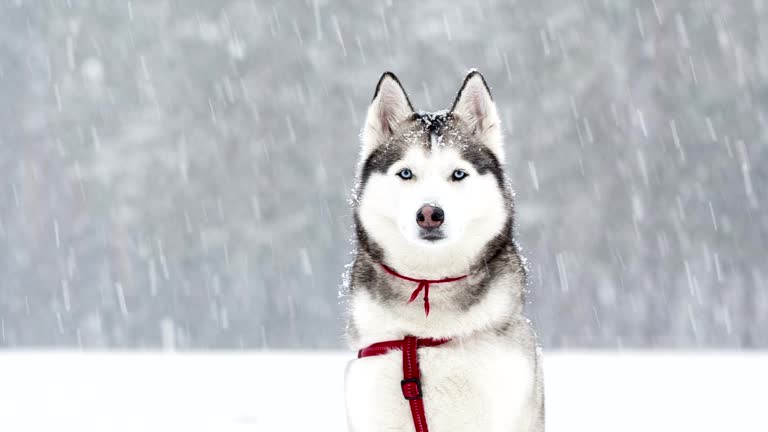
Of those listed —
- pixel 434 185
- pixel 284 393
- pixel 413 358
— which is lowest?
pixel 284 393

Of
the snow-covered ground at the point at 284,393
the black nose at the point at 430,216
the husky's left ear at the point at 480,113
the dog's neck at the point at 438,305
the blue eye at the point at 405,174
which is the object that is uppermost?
the husky's left ear at the point at 480,113

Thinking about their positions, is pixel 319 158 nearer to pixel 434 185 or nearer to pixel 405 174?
pixel 405 174

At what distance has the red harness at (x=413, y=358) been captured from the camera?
10.8 feet

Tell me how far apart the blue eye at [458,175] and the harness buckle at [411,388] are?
838 mm

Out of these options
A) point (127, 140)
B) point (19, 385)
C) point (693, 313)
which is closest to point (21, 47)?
point (127, 140)

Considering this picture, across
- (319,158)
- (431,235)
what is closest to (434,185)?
(431,235)

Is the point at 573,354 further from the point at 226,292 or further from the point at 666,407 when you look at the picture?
the point at 226,292

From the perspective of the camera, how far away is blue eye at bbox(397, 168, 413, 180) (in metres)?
3.59

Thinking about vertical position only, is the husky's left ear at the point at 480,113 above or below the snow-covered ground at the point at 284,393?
above

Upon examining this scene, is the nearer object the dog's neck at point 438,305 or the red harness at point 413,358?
the red harness at point 413,358

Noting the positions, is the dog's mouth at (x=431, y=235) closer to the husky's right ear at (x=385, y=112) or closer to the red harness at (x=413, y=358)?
the red harness at (x=413, y=358)

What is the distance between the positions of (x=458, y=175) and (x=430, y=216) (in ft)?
1.15

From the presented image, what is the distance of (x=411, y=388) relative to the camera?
330 cm

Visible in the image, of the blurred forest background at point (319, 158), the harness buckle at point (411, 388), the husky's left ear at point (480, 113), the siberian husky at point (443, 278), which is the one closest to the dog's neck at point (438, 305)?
the siberian husky at point (443, 278)
